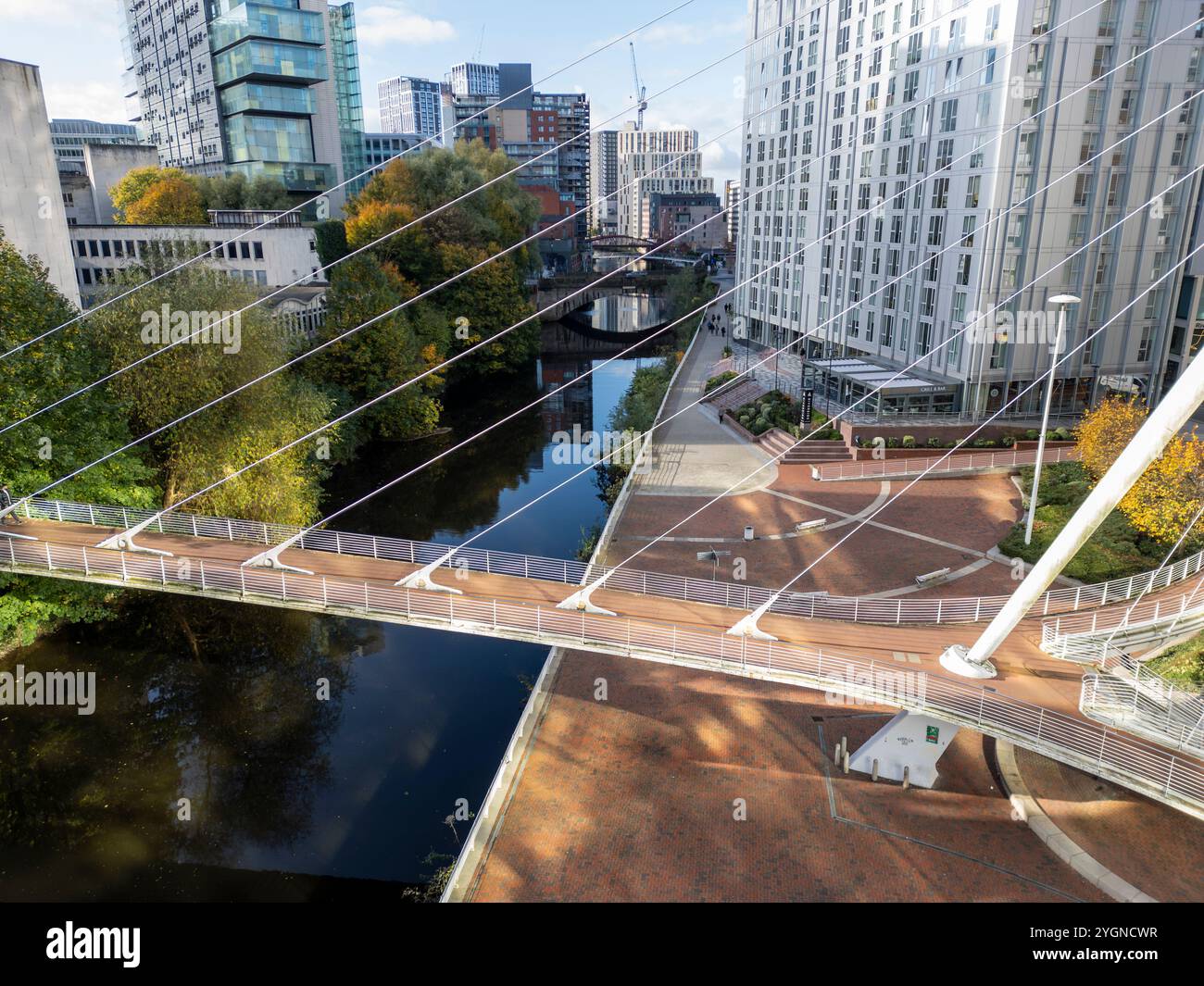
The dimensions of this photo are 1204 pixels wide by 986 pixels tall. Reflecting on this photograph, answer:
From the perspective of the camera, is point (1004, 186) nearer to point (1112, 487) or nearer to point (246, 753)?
point (1112, 487)

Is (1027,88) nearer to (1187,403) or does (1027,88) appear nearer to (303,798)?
(1187,403)

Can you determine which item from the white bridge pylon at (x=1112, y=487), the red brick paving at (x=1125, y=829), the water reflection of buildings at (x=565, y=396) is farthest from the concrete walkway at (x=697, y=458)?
the white bridge pylon at (x=1112, y=487)

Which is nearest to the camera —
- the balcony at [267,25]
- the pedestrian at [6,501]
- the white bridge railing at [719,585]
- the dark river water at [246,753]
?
the dark river water at [246,753]

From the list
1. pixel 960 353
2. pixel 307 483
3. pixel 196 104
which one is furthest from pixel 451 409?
pixel 196 104

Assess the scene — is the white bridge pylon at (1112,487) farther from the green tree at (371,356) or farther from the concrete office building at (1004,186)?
the green tree at (371,356)

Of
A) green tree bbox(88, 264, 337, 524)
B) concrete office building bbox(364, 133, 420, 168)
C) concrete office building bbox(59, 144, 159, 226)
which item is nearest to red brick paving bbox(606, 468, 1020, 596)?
green tree bbox(88, 264, 337, 524)

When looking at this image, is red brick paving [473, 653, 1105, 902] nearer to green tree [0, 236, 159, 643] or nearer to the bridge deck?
the bridge deck

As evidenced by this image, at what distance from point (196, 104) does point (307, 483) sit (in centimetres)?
6569

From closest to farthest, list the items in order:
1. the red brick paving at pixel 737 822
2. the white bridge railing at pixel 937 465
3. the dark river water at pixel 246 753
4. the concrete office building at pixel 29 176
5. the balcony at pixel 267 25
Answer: the red brick paving at pixel 737 822, the dark river water at pixel 246 753, the concrete office building at pixel 29 176, the white bridge railing at pixel 937 465, the balcony at pixel 267 25

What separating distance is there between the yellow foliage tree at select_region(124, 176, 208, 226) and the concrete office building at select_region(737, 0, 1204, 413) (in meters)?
42.0

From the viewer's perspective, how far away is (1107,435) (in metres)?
25.5

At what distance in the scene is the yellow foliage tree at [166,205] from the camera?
53781mm

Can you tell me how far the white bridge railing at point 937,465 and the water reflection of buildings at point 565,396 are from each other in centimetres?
1448

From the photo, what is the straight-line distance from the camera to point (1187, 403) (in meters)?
10.9
